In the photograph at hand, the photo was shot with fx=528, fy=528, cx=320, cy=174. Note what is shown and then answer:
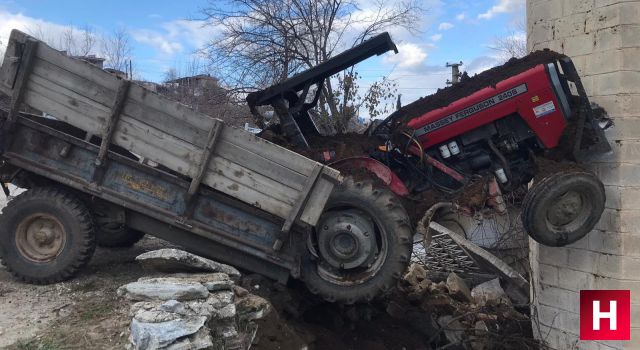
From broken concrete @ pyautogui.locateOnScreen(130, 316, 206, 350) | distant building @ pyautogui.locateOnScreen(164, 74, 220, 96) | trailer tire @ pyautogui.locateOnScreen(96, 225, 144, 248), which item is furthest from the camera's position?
distant building @ pyautogui.locateOnScreen(164, 74, 220, 96)

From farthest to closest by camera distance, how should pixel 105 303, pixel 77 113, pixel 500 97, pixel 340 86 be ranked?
pixel 340 86 < pixel 500 97 < pixel 77 113 < pixel 105 303

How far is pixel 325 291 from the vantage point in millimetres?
5086

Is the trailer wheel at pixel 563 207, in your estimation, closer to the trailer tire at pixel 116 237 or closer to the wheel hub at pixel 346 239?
the wheel hub at pixel 346 239

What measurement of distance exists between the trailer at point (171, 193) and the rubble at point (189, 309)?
0.40 meters

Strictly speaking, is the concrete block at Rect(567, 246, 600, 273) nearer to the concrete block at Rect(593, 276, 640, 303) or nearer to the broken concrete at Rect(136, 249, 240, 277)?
the concrete block at Rect(593, 276, 640, 303)

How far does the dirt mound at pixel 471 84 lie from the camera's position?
5.24m

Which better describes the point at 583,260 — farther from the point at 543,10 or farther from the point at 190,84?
the point at 190,84

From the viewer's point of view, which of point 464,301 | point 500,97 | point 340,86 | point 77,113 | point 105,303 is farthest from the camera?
point 340,86

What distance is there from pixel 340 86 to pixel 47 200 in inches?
342

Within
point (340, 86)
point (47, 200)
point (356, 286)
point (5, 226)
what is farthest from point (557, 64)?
point (340, 86)

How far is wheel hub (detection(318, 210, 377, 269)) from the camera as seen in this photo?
4992 mm

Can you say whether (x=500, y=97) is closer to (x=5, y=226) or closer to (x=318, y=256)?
(x=318, y=256)

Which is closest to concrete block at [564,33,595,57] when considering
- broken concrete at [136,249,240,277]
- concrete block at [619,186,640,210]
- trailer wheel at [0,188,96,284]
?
concrete block at [619,186,640,210]

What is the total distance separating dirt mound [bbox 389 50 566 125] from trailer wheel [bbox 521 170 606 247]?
117 cm
